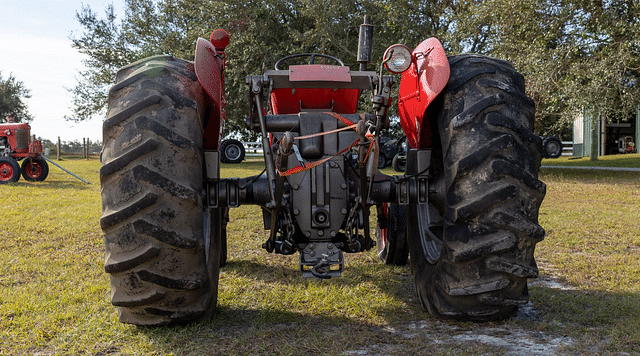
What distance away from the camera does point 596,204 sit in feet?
30.8

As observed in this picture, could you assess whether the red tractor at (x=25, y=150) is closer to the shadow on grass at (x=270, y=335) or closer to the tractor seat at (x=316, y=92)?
the tractor seat at (x=316, y=92)

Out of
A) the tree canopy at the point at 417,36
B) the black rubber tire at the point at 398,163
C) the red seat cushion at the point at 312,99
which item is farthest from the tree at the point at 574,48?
the red seat cushion at the point at 312,99

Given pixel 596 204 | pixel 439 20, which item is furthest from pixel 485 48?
pixel 596 204

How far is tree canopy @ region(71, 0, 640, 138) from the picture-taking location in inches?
568

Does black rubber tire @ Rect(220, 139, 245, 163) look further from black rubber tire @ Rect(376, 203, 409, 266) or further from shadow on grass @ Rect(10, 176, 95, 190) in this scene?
black rubber tire @ Rect(376, 203, 409, 266)

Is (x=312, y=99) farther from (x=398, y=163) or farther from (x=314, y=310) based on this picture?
(x=398, y=163)

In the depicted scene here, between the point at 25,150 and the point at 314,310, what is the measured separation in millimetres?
14125

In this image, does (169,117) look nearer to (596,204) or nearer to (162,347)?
(162,347)

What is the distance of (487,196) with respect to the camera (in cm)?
Answer: 283

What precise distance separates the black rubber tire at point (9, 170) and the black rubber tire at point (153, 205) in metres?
12.6

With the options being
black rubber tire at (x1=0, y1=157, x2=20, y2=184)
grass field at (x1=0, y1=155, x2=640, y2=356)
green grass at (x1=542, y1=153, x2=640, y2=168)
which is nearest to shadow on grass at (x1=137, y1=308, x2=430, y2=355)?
grass field at (x1=0, y1=155, x2=640, y2=356)

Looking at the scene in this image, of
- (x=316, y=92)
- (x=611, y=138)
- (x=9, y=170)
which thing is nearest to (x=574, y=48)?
(x=316, y=92)

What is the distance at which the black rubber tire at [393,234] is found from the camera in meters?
4.54

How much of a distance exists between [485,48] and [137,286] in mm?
17961
